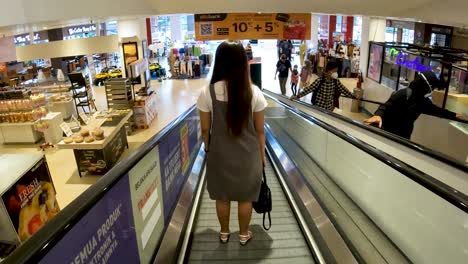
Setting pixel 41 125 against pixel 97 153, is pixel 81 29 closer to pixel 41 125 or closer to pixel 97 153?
pixel 41 125

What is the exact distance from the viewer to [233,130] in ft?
8.48

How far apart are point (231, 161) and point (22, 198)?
9.96 feet

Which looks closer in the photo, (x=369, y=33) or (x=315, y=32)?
(x=369, y=33)

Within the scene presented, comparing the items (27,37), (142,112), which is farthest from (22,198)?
(27,37)

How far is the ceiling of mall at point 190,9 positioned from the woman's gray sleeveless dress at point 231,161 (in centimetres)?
379

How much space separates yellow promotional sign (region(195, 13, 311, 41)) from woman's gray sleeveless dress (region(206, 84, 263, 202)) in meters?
8.51

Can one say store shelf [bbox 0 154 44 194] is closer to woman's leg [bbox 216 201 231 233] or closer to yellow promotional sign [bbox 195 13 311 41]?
woman's leg [bbox 216 201 231 233]

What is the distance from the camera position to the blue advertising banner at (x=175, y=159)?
9.85 feet

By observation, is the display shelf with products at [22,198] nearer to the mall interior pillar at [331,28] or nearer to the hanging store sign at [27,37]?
the hanging store sign at [27,37]

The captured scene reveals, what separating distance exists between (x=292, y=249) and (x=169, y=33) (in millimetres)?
23998

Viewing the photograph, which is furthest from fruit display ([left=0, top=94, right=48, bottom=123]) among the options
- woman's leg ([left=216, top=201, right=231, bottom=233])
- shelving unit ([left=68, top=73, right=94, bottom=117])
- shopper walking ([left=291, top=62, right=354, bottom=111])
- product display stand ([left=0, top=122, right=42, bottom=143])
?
woman's leg ([left=216, top=201, right=231, bottom=233])

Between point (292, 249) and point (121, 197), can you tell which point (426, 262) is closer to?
point (292, 249)

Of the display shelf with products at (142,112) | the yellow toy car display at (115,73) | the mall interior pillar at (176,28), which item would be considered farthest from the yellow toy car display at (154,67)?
→ the display shelf with products at (142,112)

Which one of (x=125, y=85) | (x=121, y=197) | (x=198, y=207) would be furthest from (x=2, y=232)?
(x=125, y=85)
